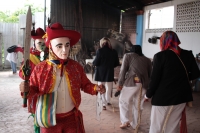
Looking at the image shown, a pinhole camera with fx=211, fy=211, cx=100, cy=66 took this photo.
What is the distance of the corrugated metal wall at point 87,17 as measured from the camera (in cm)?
1074

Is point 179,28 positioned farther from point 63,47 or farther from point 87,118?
point 63,47

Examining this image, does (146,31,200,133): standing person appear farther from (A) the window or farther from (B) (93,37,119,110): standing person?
(A) the window

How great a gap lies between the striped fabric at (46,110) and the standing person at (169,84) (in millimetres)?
1197

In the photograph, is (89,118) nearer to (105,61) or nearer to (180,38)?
(105,61)

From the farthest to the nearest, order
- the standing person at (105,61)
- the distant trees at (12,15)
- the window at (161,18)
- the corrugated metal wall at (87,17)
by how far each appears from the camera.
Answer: the distant trees at (12,15) → the corrugated metal wall at (87,17) → the window at (161,18) → the standing person at (105,61)

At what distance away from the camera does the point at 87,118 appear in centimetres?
418

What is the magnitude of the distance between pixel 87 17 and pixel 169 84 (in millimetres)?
9614

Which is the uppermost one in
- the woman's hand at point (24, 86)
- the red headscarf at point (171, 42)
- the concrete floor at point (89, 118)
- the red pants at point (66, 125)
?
the red headscarf at point (171, 42)

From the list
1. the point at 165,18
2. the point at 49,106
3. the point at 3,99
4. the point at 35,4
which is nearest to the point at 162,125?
the point at 49,106

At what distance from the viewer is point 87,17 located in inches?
451

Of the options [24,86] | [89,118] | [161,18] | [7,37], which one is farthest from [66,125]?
[7,37]

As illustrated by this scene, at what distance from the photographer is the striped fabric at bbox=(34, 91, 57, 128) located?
1.88 m

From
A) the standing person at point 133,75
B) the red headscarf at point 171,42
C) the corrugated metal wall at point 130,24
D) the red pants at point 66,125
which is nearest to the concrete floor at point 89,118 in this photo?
the standing person at point 133,75

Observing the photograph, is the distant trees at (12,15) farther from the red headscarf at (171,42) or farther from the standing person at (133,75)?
the red headscarf at (171,42)
